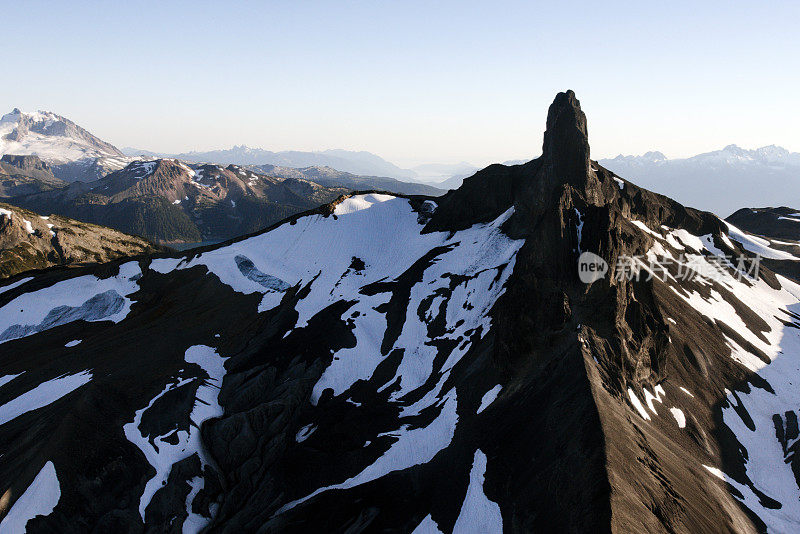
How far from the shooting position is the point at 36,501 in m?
42.7

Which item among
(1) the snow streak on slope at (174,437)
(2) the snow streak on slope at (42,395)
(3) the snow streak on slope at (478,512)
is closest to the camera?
(3) the snow streak on slope at (478,512)

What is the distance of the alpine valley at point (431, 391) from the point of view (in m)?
37.2

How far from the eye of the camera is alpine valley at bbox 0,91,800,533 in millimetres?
37188

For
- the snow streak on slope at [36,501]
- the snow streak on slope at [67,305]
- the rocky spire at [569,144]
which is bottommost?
the snow streak on slope at [36,501]

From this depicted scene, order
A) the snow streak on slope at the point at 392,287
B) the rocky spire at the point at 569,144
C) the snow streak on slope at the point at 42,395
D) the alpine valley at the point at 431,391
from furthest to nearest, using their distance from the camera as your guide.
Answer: the rocky spire at the point at 569,144 → the snow streak on slope at the point at 42,395 → the snow streak on slope at the point at 392,287 → the alpine valley at the point at 431,391

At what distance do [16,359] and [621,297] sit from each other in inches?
3965

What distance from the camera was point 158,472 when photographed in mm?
49281

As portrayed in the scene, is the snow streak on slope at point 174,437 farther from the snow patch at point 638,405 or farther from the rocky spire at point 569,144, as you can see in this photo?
the rocky spire at point 569,144

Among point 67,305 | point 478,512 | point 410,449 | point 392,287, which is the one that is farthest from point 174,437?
point 67,305

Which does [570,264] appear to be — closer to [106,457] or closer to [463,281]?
[463,281]

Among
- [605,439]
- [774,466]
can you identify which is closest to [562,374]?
[605,439]

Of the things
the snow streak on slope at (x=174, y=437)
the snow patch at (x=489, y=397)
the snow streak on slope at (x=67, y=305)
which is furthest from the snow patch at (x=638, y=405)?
the snow streak on slope at (x=67, y=305)

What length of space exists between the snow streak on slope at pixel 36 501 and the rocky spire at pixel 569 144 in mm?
88692

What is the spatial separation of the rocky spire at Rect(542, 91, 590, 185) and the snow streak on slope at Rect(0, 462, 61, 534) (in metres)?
88.7
